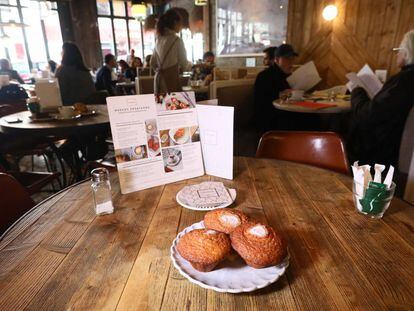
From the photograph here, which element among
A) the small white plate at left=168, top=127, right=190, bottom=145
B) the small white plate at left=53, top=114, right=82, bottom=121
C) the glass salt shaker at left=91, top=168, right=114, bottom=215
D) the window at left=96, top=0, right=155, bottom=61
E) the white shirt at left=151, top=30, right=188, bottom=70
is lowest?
the glass salt shaker at left=91, top=168, right=114, bottom=215

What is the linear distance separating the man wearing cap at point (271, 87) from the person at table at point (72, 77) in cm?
184

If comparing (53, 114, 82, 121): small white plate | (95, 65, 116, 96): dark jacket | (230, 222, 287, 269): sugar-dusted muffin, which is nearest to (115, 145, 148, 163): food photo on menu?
(230, 222, 287, 269): sugar-dusted muffin

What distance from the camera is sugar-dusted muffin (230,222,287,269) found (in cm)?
55

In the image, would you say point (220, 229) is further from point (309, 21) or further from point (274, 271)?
point (309, 21)

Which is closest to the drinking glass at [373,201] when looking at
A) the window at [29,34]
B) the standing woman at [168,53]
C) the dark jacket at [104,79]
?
the standing woman at [168,53]

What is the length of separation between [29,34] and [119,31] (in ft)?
9.19

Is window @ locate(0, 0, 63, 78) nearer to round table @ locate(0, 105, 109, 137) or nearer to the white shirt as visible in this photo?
the white shirt

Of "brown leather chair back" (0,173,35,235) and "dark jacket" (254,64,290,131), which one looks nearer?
"brown leather chair back" (0,173,35,235)

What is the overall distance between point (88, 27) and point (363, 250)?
9.32m

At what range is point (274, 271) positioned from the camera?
56 cm

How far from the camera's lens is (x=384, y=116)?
78.3 inches

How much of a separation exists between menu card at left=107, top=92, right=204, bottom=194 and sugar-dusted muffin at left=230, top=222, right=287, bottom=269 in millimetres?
489

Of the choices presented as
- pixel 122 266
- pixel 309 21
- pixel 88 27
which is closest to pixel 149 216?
pixel 122 266

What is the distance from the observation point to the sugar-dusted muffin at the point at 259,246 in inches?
21.6
